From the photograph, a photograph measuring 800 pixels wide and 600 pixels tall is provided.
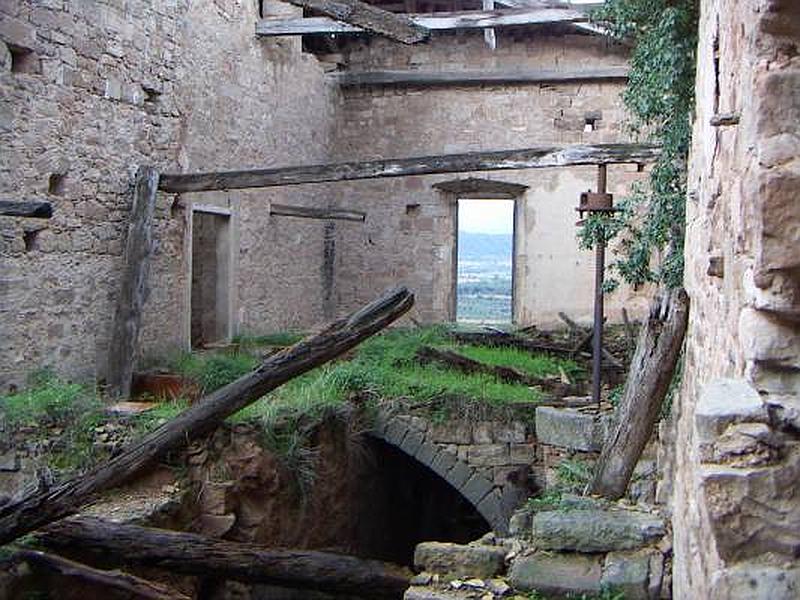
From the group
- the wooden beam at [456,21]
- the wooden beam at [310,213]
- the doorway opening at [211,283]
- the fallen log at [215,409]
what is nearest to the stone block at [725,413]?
the fallen log at [215,409]

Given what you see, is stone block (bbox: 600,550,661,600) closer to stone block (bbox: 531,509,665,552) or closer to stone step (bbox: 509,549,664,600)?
stone step (bbox: 509,549,664,600)

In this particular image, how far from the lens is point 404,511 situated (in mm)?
11828

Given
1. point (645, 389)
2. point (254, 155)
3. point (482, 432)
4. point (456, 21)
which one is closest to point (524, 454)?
point (482, 432)

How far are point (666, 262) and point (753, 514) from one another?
14.8 ft

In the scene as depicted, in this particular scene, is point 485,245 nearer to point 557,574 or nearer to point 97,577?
point 97,577

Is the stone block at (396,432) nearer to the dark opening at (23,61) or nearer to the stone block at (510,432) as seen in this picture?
the stone block at (510,432)

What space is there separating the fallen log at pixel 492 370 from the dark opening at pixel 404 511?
3.62 ft

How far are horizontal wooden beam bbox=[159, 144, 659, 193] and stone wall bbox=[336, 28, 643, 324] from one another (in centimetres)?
480

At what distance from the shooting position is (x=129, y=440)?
301 inches

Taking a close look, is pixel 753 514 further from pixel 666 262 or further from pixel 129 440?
pixel 129 440

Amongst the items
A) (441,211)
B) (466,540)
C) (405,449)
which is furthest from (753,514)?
(441,211)

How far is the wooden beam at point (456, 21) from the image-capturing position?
12047 mm

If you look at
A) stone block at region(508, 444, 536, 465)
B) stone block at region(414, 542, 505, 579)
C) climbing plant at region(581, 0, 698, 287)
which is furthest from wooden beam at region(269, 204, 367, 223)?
stone block at region(414, 542, 505, 579)

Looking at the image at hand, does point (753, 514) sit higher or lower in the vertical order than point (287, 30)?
lower
